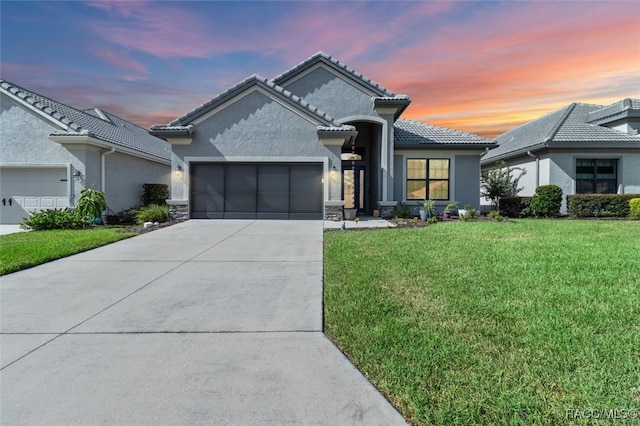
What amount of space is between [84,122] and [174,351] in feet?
58.3

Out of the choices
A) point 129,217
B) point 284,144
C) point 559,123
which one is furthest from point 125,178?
point 559,123

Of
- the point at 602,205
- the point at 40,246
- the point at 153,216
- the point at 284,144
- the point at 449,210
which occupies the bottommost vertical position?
the point at 40,246

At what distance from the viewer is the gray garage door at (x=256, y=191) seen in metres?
14.6

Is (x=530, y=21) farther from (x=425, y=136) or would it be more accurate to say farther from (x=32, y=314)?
(x=32, y=314)

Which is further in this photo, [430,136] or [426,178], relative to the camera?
[430,136]

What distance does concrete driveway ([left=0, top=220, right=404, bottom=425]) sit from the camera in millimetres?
2420

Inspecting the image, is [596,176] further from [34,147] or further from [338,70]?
[34,147]

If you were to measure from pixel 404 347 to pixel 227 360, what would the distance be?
166cm

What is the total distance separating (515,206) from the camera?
1683cm

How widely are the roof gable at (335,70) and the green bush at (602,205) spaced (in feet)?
34.0

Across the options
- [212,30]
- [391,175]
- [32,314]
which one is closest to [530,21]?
[391,175]

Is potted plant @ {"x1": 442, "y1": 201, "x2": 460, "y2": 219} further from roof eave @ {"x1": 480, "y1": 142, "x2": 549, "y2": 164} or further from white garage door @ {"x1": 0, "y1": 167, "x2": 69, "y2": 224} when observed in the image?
white garage door @ {"x1": 0, "y1": 167, "x2": 69, "y2": 224}

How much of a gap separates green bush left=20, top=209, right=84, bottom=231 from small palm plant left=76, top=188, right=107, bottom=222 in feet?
0.89

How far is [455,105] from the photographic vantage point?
2053 centimetres
